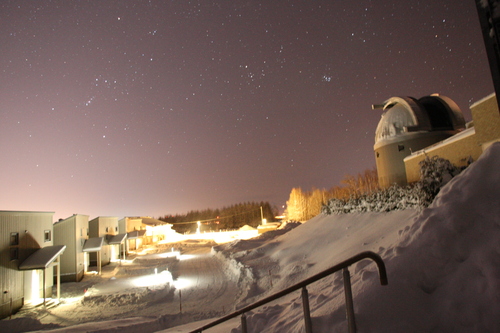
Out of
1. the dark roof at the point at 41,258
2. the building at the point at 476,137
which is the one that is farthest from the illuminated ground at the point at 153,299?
the building at the point at 476,137

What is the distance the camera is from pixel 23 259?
16.8 m

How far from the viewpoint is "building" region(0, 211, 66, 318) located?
604 inches

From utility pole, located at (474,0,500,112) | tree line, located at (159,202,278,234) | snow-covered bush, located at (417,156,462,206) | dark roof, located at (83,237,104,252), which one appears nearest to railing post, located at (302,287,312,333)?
utility pole, located at (474,0,500,112)

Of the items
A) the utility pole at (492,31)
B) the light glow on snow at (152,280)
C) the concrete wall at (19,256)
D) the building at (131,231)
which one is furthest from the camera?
the building at (131,231)

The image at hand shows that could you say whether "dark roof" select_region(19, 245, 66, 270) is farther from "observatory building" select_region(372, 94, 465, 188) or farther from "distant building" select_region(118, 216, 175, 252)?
"observatory building" select_region(372, 94, 465, 188)

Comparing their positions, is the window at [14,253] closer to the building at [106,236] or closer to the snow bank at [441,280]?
the building at [106,236]

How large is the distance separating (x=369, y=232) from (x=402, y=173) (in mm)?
13572

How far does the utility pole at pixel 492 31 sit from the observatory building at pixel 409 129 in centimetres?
2236

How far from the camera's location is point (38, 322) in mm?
12672

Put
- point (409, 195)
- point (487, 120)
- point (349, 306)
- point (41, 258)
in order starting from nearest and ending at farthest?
point (349, 306), point (487, 120), point (409, 195), point (41, 258)

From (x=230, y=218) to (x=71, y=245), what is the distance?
80301 millimetres

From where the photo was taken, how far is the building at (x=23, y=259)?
15344 mm

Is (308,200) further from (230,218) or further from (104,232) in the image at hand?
(230,218)

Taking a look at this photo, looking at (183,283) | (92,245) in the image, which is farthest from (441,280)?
(92,245)
